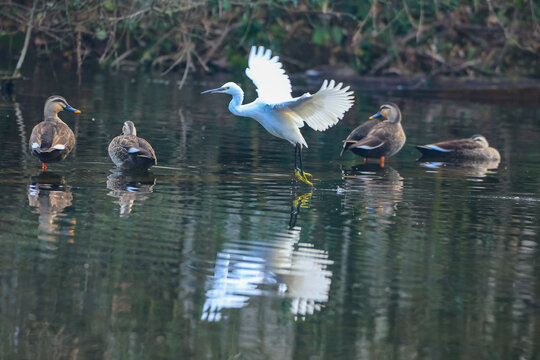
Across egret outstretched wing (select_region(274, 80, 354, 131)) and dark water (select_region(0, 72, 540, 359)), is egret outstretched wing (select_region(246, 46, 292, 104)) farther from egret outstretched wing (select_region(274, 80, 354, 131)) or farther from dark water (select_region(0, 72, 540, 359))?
dark water (select_region(0, 72, 540, 359))

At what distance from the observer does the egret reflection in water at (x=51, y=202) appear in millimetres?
8953

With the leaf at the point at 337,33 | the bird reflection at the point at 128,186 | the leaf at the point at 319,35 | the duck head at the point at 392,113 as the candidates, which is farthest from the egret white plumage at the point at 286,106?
the leaf at the point at 337,33

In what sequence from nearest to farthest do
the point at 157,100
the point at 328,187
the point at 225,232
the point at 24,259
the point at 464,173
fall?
the point at 24,259 → the point at 225,232 → the point at 328,187 → the point at 464,173 → the point at 157,100

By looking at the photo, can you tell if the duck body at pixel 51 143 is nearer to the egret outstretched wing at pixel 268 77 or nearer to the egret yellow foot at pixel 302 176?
the egret outstretched wing at pixel 268 77

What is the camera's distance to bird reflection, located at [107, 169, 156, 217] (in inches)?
415

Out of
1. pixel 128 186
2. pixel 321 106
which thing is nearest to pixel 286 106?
pixel 321 106

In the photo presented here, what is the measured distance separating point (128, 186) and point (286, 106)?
1.97m

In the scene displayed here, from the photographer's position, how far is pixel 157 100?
23359mm

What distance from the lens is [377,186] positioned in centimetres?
1255

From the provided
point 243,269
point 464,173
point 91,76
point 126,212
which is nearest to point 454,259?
point 243,269

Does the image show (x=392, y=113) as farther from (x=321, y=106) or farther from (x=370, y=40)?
(x=370, y=40)

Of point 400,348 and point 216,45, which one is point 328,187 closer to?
point 400,348

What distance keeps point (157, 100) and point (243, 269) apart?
15842mm

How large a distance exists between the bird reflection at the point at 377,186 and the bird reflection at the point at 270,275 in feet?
5.62
